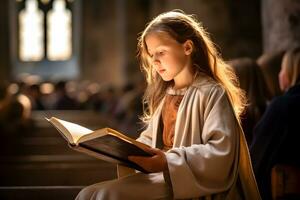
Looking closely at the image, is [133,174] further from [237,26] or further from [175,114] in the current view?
[237,26]

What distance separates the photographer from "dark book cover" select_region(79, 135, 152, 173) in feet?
8.95

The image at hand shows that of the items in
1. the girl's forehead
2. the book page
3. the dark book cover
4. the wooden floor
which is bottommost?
the wooden floor

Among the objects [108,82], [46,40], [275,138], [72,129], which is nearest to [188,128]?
[72,129]

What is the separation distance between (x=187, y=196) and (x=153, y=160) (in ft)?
0.58

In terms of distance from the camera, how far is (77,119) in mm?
13297

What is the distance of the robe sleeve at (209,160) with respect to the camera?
283 cm

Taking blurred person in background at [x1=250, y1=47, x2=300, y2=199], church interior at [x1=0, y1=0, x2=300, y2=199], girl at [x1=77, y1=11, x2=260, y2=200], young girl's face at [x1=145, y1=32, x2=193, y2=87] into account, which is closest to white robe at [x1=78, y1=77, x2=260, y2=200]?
girl at [x1=77, y1=11, x2=260, y2=200]

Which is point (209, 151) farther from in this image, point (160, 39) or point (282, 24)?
point (282, 24)

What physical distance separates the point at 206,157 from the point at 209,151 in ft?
0.07

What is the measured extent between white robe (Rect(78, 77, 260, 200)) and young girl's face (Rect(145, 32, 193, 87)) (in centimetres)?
11

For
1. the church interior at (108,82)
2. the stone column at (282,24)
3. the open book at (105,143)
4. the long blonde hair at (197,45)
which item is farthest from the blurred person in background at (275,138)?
the stone column at (282,24)

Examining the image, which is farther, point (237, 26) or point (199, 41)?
point (237, 26)

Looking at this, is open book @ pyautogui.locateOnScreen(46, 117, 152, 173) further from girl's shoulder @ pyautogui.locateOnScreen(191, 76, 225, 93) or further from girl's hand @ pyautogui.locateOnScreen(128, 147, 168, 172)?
girl's shoulder @ pyautogui.locateOnScreen(191, 76, 225, 93)

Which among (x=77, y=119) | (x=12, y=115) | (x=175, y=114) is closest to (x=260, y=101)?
(x=175, y=114)
